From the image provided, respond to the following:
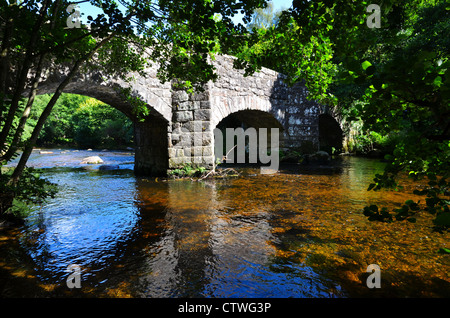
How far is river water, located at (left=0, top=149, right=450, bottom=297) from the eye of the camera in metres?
2.22

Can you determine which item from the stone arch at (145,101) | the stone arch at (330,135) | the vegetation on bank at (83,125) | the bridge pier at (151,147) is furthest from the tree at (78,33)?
the vegetation on bank at (83,125)

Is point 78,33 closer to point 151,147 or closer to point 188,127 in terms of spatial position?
point 188,127

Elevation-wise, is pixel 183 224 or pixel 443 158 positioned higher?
pixel 443 158

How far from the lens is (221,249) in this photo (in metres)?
2.97

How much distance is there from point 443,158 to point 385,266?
1.37 meters

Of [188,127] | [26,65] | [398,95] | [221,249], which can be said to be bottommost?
[221,249]

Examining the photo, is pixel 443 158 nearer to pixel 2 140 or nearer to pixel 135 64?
pixel 2 140

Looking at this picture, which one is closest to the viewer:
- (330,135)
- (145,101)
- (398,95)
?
(398,95)

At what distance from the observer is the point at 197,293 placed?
214 cm

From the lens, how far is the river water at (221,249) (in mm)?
2221

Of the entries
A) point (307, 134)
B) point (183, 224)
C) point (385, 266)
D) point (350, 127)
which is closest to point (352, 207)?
point (385, 266)

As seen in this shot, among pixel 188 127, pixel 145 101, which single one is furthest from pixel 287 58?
pixel 188 127

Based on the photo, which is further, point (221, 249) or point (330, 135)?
point (330, 135)
